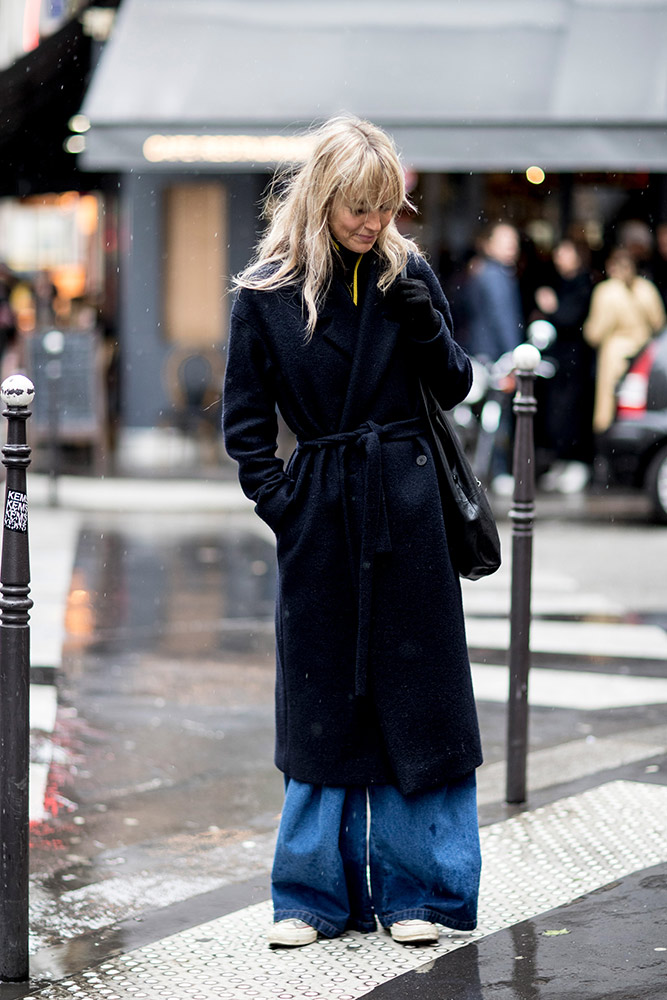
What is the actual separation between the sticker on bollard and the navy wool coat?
0.50m

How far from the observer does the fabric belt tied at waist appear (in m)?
3.74

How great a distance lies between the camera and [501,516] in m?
12.2

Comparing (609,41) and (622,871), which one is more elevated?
(609,41)

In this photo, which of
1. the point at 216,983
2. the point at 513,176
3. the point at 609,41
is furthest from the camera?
the point at 513,176

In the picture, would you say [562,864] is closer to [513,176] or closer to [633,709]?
[633,709]

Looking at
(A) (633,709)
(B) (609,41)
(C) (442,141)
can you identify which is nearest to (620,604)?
(A) (633,709)

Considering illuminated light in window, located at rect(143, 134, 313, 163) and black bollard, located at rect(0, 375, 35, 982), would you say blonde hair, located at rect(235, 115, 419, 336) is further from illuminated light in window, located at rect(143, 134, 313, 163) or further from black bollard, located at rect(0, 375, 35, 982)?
illuminated light in window, located at rect(143, 134, 313, 163)

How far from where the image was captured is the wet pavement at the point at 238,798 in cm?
372

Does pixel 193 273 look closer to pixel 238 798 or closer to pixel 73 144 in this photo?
pixel 73 144

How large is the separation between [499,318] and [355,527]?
31.7ft

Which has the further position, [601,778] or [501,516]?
[501,516]

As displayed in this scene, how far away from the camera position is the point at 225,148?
1570 cm

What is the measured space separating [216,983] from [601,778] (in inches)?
80.6

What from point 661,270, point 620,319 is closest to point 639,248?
point 661,270
